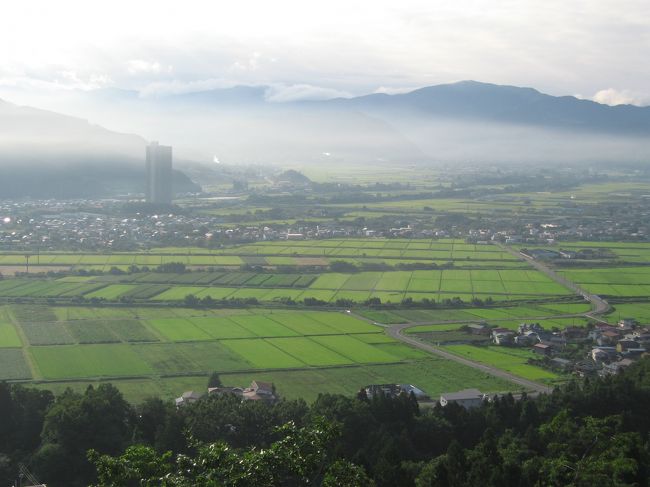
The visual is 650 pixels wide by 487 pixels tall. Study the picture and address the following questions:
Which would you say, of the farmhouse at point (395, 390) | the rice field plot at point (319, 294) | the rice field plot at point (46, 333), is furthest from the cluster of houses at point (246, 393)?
the rice field plot at point (319, 294)

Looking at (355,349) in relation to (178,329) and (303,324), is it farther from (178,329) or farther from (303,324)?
(178,329)

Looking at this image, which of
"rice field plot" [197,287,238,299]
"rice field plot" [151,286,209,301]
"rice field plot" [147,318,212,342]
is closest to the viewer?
"rice field plot" [147,318,212,342]

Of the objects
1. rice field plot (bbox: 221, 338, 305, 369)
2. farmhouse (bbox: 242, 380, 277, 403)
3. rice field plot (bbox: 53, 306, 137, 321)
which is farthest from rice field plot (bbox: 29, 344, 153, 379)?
rice field plot (bbox: 53, 306, 137, 321)

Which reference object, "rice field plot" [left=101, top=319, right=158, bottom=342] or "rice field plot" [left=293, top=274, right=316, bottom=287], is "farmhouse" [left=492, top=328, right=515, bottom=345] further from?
"rice field plot" [left=101, top=319, right=158, bottom=342]

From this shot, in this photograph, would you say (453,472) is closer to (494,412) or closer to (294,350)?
(494,412)

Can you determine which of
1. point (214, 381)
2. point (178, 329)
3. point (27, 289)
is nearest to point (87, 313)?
point (178, 329)

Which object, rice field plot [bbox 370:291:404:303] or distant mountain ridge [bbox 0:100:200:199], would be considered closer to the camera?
rice field plot [bbox 370:291:404:303]
